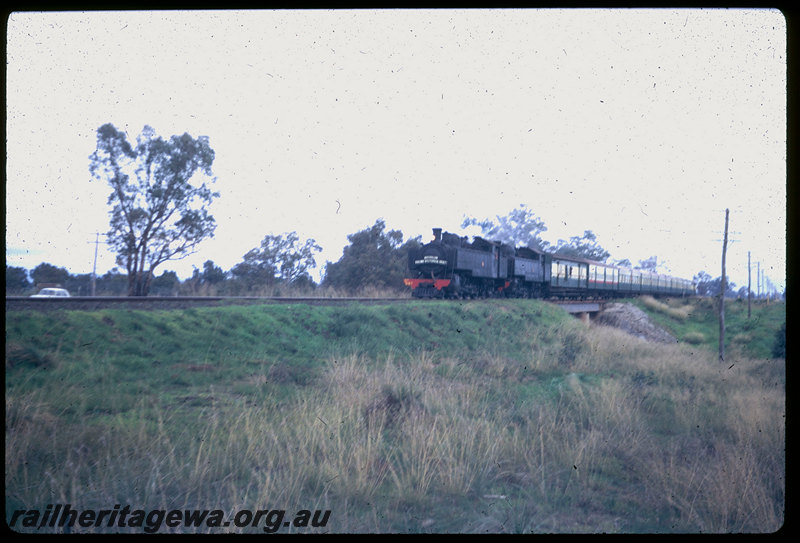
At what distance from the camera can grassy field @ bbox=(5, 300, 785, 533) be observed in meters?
4.12

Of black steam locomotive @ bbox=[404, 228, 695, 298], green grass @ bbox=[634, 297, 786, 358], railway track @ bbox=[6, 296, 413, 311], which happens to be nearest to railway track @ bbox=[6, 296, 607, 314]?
railway track @ bbox=[6, 296, 413, 311]

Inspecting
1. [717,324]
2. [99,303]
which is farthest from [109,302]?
[717,324]

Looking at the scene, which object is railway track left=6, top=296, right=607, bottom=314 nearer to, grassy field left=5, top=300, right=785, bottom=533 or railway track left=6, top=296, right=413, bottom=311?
railway track left=6, top=296, right=413, bottom=311

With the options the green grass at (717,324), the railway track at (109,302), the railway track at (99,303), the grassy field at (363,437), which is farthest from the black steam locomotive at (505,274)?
the grassy field at (363,437)

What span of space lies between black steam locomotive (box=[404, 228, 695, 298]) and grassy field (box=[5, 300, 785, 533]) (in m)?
13.1

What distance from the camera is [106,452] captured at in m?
4.84

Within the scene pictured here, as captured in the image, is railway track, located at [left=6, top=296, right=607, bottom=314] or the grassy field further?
railway track, located at [left=6, top=296, right=607, bottom=314]

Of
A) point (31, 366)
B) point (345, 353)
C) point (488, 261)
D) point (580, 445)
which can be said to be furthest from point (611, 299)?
point (31, 366)

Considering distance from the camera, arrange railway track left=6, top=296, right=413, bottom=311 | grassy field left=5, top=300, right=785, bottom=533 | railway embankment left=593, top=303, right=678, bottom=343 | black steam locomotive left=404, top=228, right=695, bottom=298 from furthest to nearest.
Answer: railway embankment left=593, top=303, right=678, bottom=343 < black steam locomotive left=404, top=228, right=695, bottom=298 < railway track left=6, top=296, right=413, bottom=311 < grassy field left=5, top=300, right=785, bottom=533

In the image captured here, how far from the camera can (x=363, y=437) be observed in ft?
17.5

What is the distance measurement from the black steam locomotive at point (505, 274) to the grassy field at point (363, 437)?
1306 cm

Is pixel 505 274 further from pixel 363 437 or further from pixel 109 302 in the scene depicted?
pixel 363 437

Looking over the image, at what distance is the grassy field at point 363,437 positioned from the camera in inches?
162
